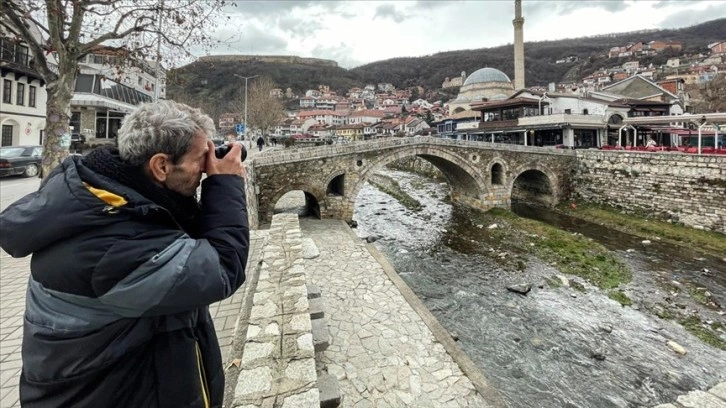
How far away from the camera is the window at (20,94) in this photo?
20.7 m

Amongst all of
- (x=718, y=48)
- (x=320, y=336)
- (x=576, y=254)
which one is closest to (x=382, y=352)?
(x=320, y=336)

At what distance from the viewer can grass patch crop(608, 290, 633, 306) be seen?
31.7ft

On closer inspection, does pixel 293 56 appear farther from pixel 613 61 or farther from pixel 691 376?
pixel 691 376

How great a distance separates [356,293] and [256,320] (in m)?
4.45

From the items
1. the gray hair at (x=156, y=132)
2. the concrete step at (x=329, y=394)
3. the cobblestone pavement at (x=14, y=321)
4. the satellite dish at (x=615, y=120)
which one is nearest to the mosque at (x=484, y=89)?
the satellite dish at (x=615, y=120)

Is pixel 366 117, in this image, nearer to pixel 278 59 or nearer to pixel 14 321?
pixel 278 59

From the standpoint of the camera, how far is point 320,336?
460 centimetres

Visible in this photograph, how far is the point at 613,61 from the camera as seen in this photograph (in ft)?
284

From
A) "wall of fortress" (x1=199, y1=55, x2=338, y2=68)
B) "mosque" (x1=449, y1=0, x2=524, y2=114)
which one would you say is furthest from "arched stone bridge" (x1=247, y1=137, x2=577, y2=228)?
"wall of fortress" (x1=199, y1=55, x2=338, y2=68)

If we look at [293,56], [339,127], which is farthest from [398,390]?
[293,56]

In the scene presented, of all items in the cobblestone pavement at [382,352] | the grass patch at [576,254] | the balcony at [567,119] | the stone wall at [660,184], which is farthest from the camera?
the balcony at [567,119]

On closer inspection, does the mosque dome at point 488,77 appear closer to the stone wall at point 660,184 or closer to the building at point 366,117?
the building at point 366,117

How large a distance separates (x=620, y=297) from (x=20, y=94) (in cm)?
3112

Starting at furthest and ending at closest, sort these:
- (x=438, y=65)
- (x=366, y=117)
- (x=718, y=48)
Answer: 1. (x=438, y=65)
2. (x=366, y=117)
3. (x=718, y=48)
